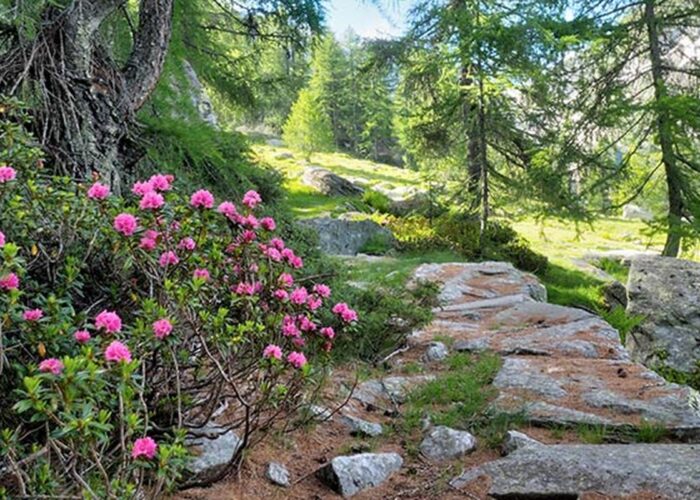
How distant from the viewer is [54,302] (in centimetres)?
148

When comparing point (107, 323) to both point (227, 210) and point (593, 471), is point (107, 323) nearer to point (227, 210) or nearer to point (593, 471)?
point (227, 210)

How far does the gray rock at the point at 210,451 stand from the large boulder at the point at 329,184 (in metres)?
15.2

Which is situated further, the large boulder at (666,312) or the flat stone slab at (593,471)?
the large boulder at (666,312)

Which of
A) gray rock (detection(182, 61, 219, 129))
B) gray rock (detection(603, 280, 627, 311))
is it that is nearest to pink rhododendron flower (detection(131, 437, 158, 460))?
gray rock (detection(182, 61, 219, 129))

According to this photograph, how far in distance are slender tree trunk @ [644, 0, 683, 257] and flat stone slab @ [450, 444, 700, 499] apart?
6.86 m

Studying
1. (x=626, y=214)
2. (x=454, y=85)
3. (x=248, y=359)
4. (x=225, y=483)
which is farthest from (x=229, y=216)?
(x=626, y=214)

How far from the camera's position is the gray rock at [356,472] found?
2.02 m

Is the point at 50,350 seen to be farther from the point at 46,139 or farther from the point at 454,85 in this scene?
the point at 454,85

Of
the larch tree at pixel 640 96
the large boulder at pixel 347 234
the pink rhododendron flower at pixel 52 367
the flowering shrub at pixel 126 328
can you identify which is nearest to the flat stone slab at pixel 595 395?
the flowering shrub at pixel 126 328

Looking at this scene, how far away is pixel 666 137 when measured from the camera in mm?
8273

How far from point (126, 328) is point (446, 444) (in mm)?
1499

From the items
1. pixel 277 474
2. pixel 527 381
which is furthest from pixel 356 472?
pixel 527 381

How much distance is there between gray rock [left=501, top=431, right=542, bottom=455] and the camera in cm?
234

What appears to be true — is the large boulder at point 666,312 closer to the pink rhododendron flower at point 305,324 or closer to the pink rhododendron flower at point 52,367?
the pink rhododendron flower at point 305,324
